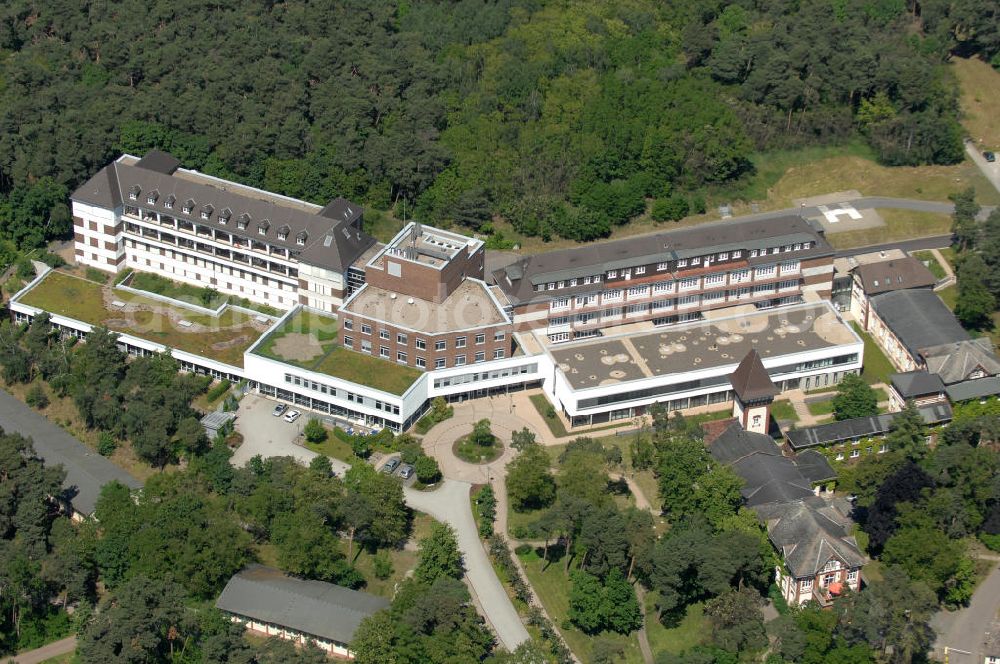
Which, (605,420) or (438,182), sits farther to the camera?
(438,182)

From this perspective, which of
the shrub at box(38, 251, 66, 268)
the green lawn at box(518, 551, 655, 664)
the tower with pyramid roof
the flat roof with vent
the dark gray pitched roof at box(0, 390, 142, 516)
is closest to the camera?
the green lawn at box(518, 551, 655, 664)

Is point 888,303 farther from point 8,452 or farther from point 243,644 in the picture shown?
point 8,452

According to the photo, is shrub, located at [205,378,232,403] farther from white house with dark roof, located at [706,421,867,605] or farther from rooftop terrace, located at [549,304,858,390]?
white house with dark roof, located at [706,421,867,605]

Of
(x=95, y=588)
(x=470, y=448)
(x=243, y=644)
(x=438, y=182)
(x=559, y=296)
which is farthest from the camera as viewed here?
(x=438, y=182)

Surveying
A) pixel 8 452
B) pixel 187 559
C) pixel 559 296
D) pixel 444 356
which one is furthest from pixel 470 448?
pixel 8 452

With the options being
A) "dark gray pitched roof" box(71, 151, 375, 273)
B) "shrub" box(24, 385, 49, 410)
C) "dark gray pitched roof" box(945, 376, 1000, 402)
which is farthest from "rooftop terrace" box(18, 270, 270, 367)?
"dark gray pitched roof" box(945, 376, 1000, 402)

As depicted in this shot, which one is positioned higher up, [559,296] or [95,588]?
[559,296]

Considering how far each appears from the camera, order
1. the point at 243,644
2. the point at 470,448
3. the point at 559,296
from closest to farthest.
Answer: the point at 243,644 < the point at 470,448 < the point at 559,296
